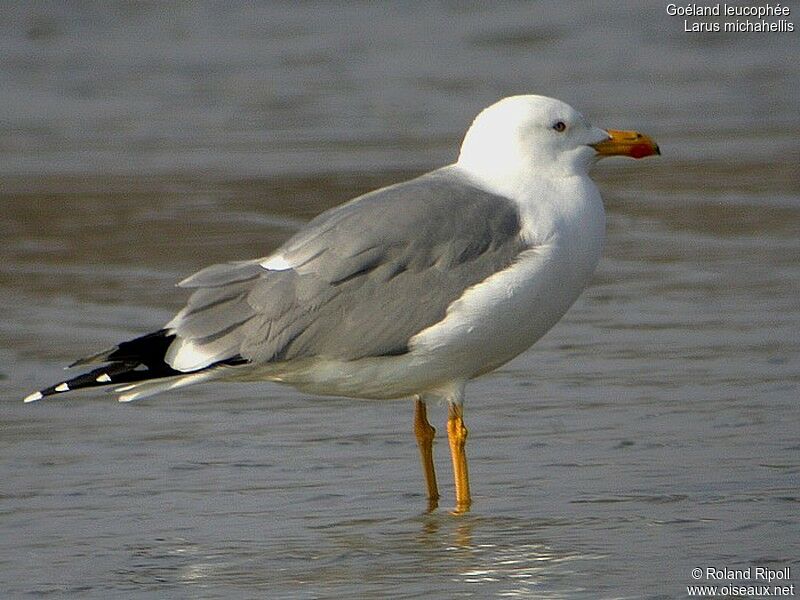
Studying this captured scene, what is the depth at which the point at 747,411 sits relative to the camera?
6930 mm

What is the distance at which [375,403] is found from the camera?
7348mm

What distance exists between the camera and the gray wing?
6000mm

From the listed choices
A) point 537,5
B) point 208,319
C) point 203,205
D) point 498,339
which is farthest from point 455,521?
point 537,5

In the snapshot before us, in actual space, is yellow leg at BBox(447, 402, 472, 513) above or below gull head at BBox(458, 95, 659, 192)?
below

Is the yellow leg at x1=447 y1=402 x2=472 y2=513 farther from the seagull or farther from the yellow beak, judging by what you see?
the yellow beak

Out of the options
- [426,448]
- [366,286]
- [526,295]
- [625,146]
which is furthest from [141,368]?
[625,146]

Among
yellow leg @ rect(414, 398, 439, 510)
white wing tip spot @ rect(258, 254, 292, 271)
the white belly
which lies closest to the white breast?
the white belly

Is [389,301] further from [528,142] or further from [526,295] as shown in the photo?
[528,142]

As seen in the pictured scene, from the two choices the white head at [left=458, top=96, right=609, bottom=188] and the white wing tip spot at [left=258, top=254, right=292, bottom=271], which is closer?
the white wing tip spot at [left=258, top=254, right=292, bottom=271]

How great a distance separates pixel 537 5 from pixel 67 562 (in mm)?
15993

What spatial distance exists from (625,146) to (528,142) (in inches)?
17.9

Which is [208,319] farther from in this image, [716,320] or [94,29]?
[94,29]

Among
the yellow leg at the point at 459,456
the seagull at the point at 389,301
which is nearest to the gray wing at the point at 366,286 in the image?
the seagull at the point at 389,301

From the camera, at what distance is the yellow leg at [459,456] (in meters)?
6.10
